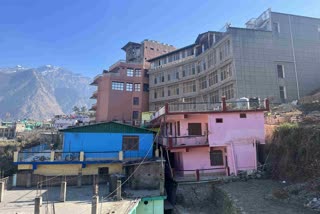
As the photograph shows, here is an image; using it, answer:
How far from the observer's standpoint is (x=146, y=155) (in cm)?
2300

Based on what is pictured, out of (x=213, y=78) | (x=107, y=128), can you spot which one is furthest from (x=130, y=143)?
(x=213, y=78)

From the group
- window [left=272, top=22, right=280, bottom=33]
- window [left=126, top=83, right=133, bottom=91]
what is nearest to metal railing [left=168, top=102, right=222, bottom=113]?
window [left=126, top=83, right=133, bottom=91]

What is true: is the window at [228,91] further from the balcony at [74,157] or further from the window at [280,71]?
the balcony at [74,157]

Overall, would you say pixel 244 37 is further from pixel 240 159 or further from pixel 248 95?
pixel 240 159

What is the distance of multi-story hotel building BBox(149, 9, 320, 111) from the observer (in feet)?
108

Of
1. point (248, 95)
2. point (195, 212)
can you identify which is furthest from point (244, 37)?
point (195, 212)

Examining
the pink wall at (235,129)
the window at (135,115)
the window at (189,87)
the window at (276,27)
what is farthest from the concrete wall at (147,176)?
the window at (276,27)

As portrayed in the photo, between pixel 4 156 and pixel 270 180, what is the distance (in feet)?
123

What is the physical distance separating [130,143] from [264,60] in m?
24.0

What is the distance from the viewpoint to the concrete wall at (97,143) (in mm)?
22109

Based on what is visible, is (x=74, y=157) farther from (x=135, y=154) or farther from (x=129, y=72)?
(x=129, y=72)

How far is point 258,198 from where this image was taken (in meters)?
14.3

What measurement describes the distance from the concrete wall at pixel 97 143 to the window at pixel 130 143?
0.31 m

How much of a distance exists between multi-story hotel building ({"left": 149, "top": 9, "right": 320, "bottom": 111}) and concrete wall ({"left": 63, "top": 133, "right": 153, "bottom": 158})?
17.1m
